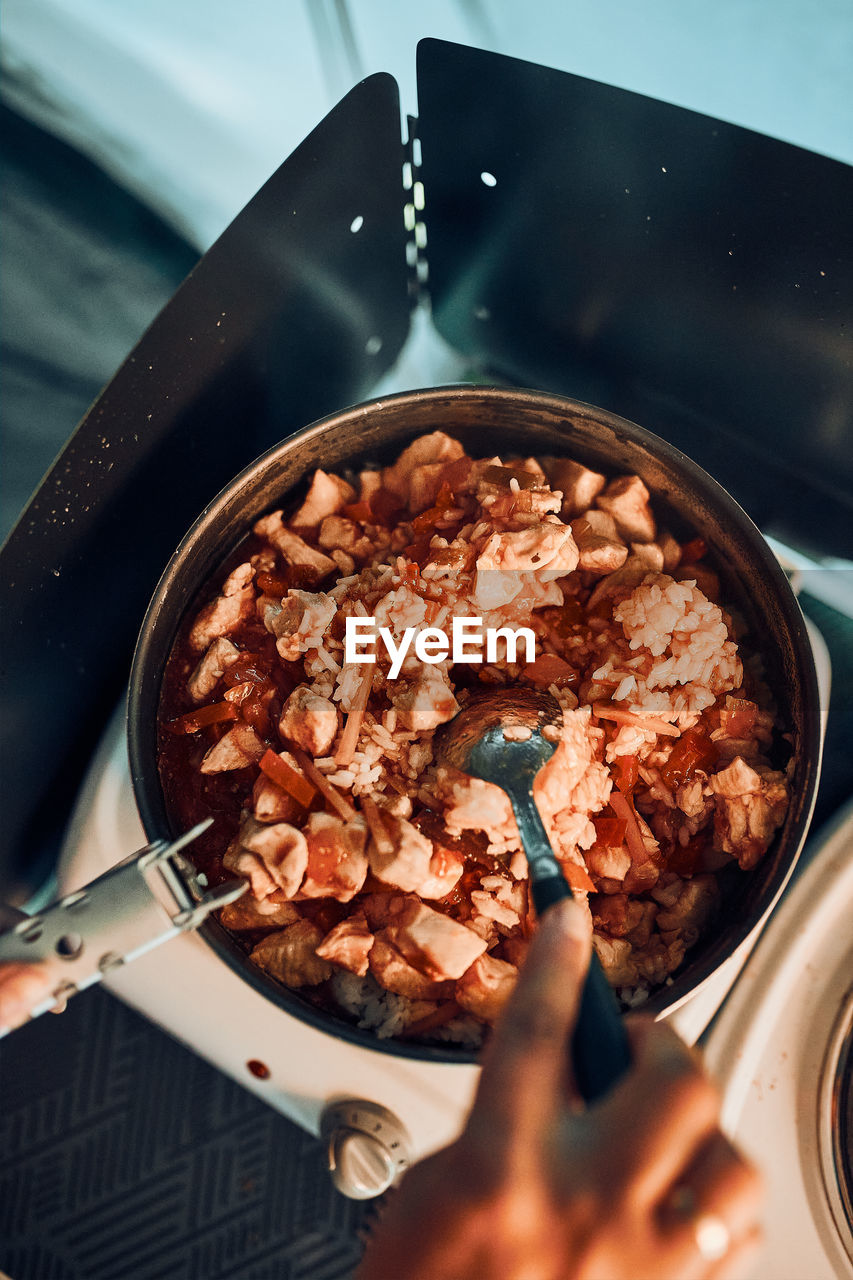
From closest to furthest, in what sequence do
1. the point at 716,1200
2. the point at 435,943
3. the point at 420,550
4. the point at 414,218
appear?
the point at 716,1200 → the point at 435,943 → the point at 420,550 → the point at 414,218

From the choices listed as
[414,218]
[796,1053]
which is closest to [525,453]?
[414,218]

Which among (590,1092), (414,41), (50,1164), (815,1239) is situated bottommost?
(50,1164)

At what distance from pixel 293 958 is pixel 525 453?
0.50 metres

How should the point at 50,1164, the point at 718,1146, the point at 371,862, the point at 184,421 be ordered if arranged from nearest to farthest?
the point at 718,1146, the point at 371,862, the point at 184,421, the point at 50,1164

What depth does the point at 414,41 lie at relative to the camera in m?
0.66

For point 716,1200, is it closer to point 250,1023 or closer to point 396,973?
point 396,973

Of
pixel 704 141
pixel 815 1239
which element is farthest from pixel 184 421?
pixel 815 1239

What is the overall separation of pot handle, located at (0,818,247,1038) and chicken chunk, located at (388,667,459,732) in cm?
21

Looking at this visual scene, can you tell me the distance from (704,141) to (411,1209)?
29.2 inches

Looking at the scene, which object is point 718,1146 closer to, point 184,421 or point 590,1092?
point 590,1092

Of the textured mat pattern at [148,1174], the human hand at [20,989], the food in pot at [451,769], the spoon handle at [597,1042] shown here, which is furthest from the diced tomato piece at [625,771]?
the textured mat pattern at [148,1174]

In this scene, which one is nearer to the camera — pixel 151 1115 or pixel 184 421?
pixel 184 421

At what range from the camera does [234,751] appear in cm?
63

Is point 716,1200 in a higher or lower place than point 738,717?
lower
